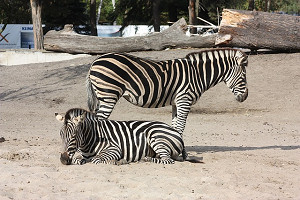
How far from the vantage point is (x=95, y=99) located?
30.5ft

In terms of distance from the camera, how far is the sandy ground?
6333mm

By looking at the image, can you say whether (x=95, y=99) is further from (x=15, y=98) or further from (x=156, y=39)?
(x=156, y=39)

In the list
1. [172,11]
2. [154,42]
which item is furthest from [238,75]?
[172,11]

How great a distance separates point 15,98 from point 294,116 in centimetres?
886

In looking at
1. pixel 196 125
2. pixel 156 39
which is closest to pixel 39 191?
pixel 196 125

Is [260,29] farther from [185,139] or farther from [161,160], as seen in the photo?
[161,160]

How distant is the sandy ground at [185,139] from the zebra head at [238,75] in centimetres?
117

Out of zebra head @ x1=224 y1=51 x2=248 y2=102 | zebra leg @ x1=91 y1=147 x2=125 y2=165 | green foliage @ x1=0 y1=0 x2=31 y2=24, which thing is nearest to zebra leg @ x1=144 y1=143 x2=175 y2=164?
zebra leg @ x1=91 y1=147 x2=125 y2=165

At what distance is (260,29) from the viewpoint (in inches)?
721

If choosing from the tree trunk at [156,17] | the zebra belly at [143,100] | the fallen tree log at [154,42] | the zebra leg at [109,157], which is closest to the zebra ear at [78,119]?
the zebra leg at [109,157]

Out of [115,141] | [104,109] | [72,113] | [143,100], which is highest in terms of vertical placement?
[72,113]

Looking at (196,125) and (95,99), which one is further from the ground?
(95,99)

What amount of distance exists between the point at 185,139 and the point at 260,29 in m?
8.24

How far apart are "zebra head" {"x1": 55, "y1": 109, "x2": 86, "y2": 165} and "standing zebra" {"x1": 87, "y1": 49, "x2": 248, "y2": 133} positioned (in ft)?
5.20
